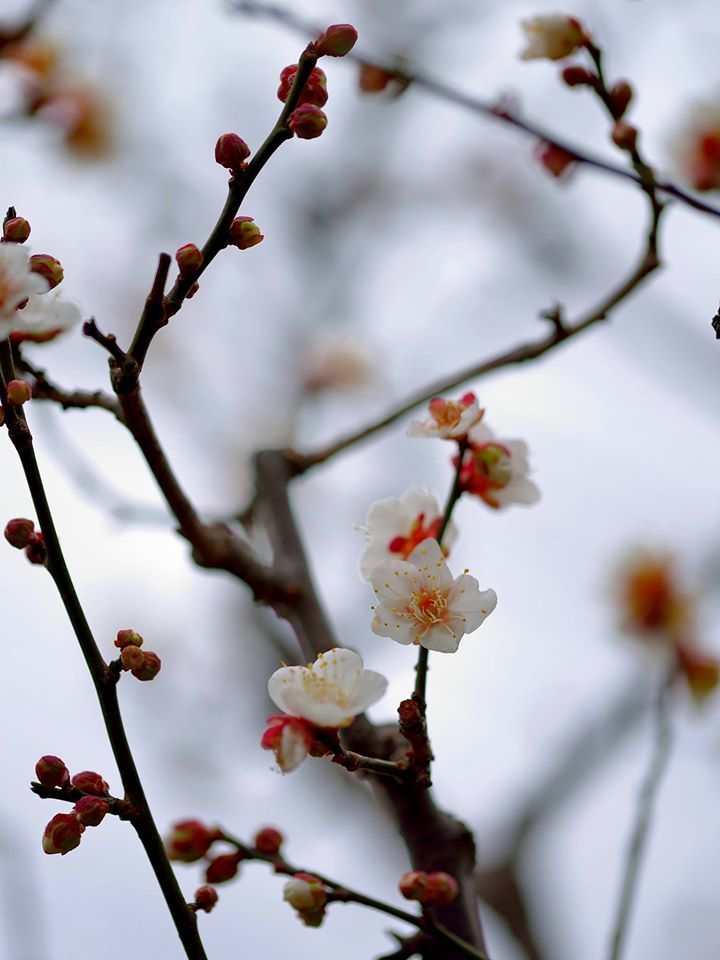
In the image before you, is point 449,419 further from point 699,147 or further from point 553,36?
point 699,147

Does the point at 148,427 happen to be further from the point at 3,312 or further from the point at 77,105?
the point at 77,105

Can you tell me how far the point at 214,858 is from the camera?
3.03 feet

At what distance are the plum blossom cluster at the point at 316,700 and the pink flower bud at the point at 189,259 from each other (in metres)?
0.29

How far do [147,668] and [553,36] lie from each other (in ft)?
3.06

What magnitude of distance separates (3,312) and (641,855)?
1.02 meters

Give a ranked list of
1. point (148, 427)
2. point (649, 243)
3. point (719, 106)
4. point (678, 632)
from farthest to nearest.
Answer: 1. point (678, 632)
2. point (719, 106)
3. point (649, 243)
4. point (148, 427)

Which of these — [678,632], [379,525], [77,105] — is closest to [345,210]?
[77,105]

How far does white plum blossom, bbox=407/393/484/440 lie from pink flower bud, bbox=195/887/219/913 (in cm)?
43

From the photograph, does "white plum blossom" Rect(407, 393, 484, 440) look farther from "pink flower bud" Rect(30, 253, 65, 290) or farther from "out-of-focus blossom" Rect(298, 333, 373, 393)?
"out-of-focus blossom" Rect(298, 333, 373, 393)

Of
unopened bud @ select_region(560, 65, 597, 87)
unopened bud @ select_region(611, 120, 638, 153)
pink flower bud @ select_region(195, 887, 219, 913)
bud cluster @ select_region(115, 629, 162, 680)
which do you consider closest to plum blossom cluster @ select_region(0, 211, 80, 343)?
bud cluster @ select_region(115, 629, 162, 680)

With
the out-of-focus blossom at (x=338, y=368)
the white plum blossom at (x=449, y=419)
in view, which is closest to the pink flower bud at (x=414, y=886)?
the white plum blossom at (x=449, y=419)

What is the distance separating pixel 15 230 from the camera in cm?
69

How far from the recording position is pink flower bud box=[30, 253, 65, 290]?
2.35 ft

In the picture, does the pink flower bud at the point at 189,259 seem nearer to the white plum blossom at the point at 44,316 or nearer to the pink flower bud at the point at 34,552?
the white plum blossom at the point at 44,316
